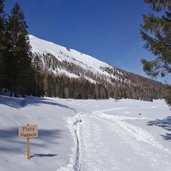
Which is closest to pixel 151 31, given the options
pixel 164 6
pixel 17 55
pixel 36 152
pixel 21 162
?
pixel 164 6

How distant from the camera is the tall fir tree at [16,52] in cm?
3706

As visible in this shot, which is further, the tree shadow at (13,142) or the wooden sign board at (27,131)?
the tree shadow at (13,142)

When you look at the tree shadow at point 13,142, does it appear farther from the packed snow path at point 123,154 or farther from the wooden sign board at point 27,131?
the packed snow path at point 123,154

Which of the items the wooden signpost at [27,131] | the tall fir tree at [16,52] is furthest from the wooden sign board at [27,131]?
the tall fir tree at [16,52]

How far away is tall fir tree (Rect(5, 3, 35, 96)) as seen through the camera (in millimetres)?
37062

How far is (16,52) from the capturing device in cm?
3697

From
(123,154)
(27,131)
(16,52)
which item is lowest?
(123,154)

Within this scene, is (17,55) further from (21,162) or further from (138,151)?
(21,162)

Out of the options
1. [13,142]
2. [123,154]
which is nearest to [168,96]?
[123,154]

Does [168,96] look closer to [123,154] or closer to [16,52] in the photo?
[123,154]

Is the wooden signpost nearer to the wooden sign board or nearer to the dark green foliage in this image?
the wooden sign board

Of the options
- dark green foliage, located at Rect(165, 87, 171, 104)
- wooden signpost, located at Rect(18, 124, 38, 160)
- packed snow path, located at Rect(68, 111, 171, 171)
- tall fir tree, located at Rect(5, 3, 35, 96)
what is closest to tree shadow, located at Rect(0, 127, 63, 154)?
wooden signpost, located at Rect(18, 124, 38, 160)

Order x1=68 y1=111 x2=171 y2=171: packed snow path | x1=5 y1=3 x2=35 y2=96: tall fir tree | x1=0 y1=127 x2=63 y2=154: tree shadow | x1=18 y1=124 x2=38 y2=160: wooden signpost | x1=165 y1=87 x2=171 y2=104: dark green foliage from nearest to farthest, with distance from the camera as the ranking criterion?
x1=18 y1=124 x2=38 y2=160: wooden signpost → x1=68 y1=111 x2=171 y2=171: packed snow path → x1=0 y1=127 x2=63 y2=154: tree shadow → x1=165 y1=87 x2=171 y2=104: dark green foliage → x1=5 y1=3 x2=35 y2=96: tall fir tree

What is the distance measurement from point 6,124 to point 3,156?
6318 millimetres
